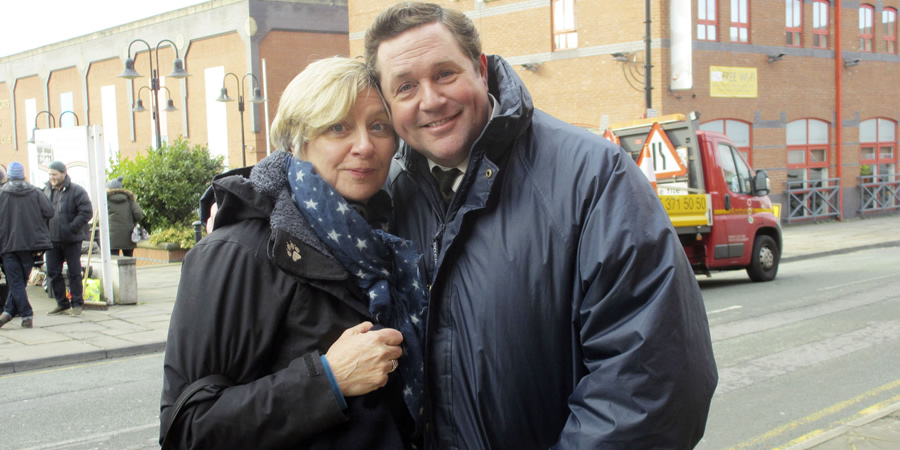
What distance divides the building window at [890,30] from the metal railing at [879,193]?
4.55 meters

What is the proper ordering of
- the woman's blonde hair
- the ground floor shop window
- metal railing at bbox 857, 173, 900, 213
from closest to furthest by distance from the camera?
1. the woman's blonde hair
2. the ground floor shop window
3. metal railing at bbox 857, 173, 900, 213

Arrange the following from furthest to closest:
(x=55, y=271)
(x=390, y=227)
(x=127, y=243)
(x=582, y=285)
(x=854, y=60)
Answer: (x=854, y=60)
(x=127, y=243)
(x=55, y=271)
(x=390, y=227)
(x=582, y=285)

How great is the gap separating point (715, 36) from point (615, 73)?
3286mm

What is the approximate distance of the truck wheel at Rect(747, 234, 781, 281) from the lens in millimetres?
12266

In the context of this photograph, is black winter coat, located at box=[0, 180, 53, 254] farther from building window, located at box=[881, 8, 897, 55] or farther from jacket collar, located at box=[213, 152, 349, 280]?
building window, located at box=[881, 8, 897, 55]

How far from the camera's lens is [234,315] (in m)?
1.80

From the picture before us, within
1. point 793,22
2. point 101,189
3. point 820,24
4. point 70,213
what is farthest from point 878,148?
point 70,213

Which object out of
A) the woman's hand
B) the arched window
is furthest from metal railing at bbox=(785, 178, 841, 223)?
the woman's hand

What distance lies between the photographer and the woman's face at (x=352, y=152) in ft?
6.70

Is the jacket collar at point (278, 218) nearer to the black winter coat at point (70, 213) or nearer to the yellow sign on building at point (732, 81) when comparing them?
the black winter coat at point (70, 213)

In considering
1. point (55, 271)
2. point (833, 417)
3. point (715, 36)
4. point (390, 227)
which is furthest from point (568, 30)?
point (390, 227)

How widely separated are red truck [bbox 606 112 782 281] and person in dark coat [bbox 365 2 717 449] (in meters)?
9.15

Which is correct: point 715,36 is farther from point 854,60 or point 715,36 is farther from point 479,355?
point 479,355

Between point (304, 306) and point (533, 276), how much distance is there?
56 cm
